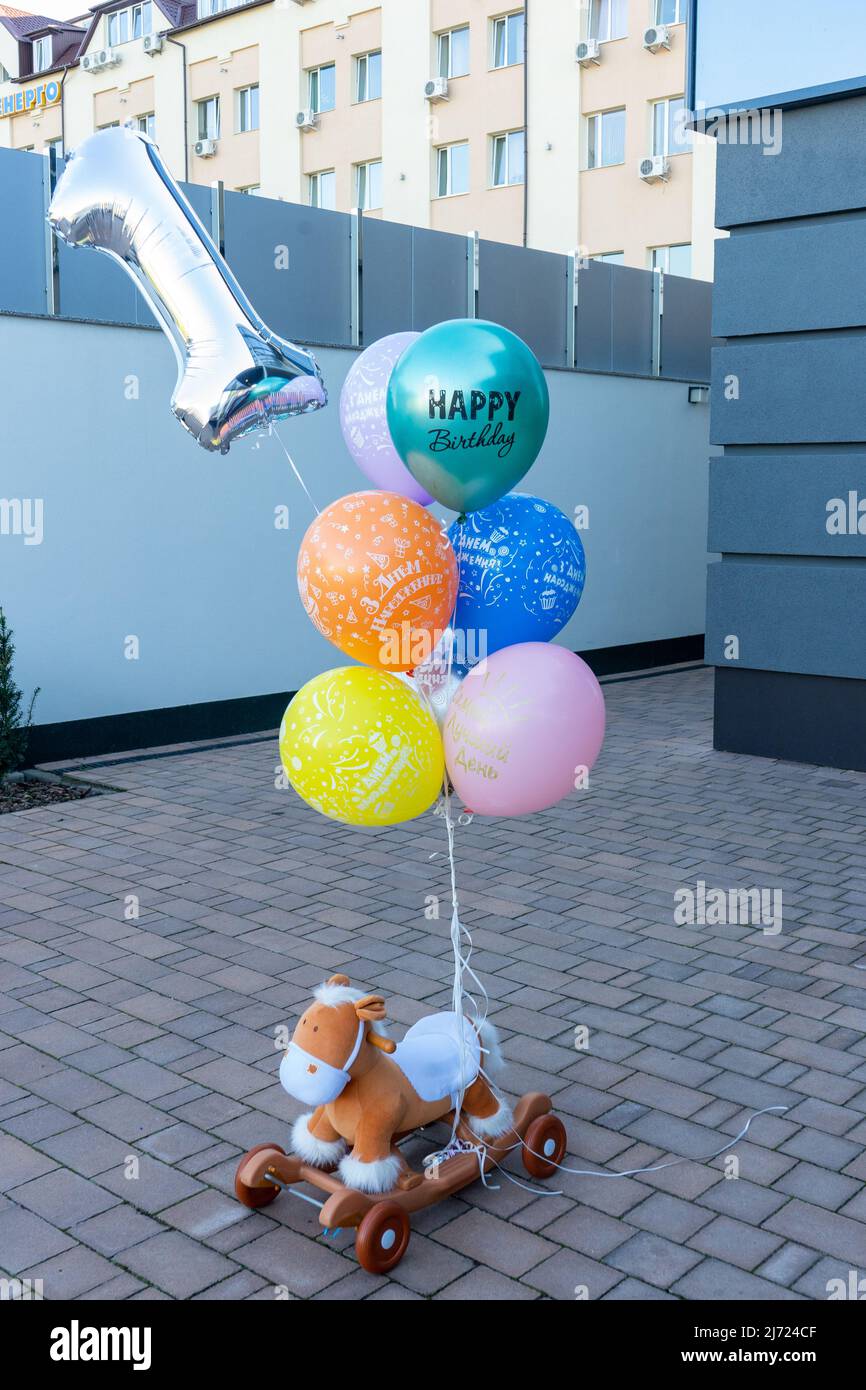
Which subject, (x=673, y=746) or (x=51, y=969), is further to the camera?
(x=673, y=746)

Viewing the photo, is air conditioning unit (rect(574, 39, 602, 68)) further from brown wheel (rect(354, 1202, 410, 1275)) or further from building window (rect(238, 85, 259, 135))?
brown wheel (rect(354, 1202, 410, 1275))

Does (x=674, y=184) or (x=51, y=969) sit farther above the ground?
(x=674, y=184)

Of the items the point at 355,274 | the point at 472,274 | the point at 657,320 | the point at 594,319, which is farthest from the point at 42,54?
the point at 355,274

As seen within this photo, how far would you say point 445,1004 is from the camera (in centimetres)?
492

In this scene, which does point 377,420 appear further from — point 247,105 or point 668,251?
point 247,105

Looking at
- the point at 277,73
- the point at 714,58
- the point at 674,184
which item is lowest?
the point at 714,58

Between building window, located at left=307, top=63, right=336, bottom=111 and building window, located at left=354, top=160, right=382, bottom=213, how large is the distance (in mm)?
1625

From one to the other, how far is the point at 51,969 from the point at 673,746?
5753 mm

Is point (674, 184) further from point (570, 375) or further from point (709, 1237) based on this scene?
point (709, 1237)

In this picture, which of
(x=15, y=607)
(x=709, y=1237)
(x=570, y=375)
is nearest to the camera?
(x=709, y=1237)

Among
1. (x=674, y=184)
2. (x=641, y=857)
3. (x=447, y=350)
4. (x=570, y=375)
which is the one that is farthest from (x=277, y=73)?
(x=447, y=350)

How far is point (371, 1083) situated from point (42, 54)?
42327 millimetres

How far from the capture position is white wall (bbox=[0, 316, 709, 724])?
8469mm

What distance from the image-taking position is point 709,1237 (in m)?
3.40
